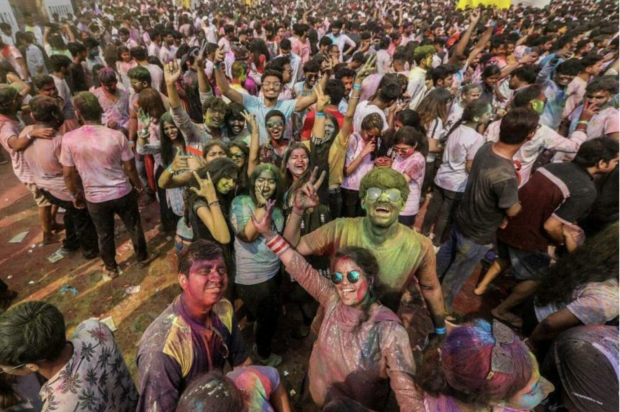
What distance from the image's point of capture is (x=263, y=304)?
2.95 meters

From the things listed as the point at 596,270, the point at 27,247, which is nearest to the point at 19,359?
the point at 596,270

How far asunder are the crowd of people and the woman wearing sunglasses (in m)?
0.01

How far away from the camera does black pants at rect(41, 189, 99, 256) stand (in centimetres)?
417

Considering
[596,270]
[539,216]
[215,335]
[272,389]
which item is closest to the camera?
[272,389]

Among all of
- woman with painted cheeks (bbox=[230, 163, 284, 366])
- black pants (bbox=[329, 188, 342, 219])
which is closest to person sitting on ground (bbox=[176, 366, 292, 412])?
woman with painted cheeks (bbox=[230, 163, 284, 366])

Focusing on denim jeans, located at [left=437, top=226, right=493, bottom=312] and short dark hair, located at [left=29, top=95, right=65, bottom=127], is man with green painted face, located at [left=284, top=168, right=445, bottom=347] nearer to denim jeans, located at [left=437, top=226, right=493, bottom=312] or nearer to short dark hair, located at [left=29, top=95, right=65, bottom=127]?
denim jeans, located at [left=437, top=226, right=493, bottom=312]

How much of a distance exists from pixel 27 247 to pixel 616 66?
11239 mm

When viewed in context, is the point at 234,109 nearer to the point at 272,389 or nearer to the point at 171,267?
the point at 171,267

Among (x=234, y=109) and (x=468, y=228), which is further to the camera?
(x=234, y=109)

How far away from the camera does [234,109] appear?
3990mm

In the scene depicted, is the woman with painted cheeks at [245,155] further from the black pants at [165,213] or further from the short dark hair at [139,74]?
the short dark hair at [139,74]

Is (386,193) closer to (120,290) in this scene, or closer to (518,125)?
(518,125)

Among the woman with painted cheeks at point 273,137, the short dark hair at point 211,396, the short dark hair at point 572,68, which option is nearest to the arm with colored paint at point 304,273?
the short dark hair at point 211,396

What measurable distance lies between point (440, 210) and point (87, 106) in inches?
181
